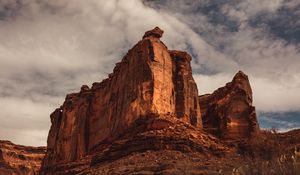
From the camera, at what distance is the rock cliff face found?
199 feet

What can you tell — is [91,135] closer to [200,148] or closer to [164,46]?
[164,46]

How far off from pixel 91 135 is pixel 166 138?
30756 mm

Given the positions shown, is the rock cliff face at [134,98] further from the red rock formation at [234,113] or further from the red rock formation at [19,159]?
the red rock formation at [19,159]

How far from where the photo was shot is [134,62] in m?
66.0

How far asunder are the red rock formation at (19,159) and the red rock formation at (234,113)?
7063cm

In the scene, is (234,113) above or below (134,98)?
below

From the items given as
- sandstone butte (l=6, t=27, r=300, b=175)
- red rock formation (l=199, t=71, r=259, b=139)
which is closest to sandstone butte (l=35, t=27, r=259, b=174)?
red rock formation (l=199, t=71, r=259, b=139)

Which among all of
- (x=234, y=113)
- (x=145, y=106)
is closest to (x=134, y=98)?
(x=145, y=106)

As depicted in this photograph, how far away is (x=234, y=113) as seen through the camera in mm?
72562

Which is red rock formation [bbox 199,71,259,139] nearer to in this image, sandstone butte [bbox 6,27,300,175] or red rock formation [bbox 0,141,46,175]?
sandstone butte [bbox 6,27,300,175]

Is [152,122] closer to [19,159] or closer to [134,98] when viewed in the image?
[134,98]

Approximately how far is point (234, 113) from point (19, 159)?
8602 cm

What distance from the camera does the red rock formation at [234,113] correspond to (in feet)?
231

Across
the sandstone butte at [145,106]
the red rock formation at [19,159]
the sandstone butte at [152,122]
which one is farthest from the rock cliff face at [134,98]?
the red rock formation at [19,159]
